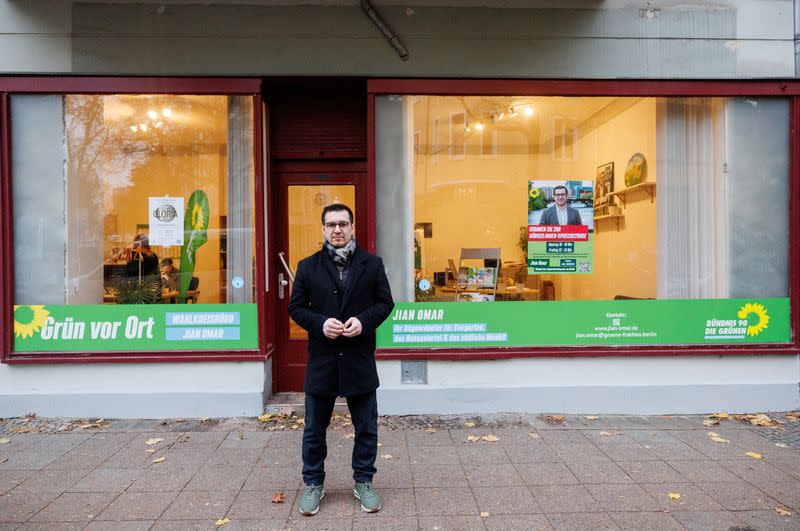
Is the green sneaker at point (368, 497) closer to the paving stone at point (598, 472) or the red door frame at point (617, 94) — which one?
the paving stone at point (598, 472)

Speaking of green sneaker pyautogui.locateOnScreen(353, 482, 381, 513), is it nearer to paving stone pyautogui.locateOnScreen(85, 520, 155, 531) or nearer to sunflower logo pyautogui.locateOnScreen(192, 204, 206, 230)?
paving stone pyautogui.locateOnScreen(85, 520, 155, 531)

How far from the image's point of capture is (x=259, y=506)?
369cm

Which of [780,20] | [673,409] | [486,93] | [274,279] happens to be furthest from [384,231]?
[780,20]

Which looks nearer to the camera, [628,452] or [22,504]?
[22,504]

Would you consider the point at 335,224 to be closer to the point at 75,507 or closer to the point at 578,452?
the point at 75,507

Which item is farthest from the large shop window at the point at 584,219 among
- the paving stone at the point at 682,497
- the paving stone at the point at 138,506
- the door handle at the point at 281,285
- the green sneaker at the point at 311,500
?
the paving stone at the point at 138,506

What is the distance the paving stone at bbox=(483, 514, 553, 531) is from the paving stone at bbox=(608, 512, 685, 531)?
0.48m

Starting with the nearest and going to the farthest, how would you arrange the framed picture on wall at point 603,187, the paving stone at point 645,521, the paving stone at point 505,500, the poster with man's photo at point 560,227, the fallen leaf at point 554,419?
1. the paving stone at point 645,521
2. the paving stone at point 505,500
3. the fallen leaf at point 554,419
4. the poster with man's photo at point 560,227
5. the framed picture on wall at point 603,187

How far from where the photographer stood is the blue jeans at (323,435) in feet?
11.7

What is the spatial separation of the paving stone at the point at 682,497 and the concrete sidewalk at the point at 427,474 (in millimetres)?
14

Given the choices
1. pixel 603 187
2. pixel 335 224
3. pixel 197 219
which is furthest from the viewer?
pixel 603 187

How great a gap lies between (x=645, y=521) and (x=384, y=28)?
4960 millimetres

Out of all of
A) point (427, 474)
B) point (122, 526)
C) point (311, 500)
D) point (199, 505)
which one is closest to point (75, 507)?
point (122, 526)

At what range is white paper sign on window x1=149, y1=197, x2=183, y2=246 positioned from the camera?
5.80 m
